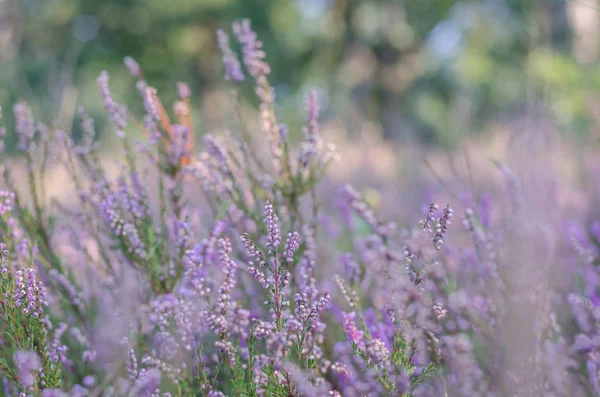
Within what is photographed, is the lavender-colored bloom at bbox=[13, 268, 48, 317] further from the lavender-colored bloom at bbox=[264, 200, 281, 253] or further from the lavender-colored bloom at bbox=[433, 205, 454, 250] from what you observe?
the lavender-colored bloom at bbox=[433, 205, 454, 250]

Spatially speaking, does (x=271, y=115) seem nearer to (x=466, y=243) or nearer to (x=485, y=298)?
(x=485, y=298)

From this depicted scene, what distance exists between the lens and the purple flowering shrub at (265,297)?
1.21 meters

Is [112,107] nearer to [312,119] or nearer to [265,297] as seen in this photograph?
[312,119]

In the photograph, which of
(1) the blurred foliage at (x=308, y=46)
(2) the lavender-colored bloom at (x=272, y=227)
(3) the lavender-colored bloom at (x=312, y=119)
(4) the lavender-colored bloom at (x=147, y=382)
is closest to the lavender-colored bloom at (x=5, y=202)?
(4) the lavender-colored bloom at (x=147, y=382)

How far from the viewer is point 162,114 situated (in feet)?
6.93

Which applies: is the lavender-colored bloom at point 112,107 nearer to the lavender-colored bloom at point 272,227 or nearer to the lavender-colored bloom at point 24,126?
the lavender-colored bloom at point 24,126

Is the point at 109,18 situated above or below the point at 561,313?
above

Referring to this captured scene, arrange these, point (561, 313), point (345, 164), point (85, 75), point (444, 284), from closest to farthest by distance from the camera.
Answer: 1. point (444, 284)
2. point (561, 313)
3. point (345, 164)
4. point (85, 75)

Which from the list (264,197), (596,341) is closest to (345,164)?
(264,197)

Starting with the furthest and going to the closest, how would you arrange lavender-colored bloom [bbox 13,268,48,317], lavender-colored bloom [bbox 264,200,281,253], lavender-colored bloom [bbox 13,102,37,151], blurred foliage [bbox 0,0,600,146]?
1. blurred foliage [bbox 0,0,600,146]
2. lavender-colored bloom [bbox 13,102,37,151]
3. lavender-colored bloom [bbox 13,268,48,317]
4. lavender-colored bloom [bbox 264,200,281,253]

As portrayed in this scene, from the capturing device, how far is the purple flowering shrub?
1214mm

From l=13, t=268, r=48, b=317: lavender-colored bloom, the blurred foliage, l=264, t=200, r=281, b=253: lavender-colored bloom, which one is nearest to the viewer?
l=264, t=200, r=281, b=253: lavender-colored bloom

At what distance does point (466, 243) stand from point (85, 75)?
18.6 m

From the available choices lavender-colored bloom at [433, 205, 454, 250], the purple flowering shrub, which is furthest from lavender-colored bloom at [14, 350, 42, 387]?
lavender-colored bloom at [433, 205, 454, 250]
